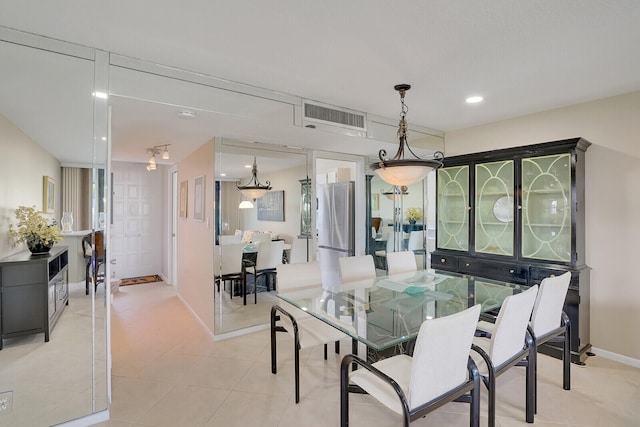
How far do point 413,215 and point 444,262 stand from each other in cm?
120

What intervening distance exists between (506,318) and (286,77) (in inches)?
90.3

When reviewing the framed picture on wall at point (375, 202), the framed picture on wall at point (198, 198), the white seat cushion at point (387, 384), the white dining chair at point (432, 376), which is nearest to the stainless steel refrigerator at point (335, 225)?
the framed picture on wall at point (375, 202)

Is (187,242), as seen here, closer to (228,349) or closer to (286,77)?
(228,349)

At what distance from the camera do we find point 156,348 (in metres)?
3.20

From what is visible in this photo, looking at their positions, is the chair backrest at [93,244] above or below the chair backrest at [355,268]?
above

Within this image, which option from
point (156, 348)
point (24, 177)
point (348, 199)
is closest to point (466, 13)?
point (24, 177)

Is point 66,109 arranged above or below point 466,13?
below

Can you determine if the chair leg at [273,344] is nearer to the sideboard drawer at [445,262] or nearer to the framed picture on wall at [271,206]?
the framed picture on wall at [271,206]

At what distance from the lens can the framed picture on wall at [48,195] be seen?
78.7 inches

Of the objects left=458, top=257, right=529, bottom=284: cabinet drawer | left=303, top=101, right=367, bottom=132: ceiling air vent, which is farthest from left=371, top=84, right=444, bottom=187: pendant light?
left=458, top=257, right=529, bottom=284: cabinet drawer

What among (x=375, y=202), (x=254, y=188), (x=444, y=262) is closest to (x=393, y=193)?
(x=375, y=202)

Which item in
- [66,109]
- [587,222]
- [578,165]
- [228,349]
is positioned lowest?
[228,349]

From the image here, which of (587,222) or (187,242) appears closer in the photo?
(587,222)

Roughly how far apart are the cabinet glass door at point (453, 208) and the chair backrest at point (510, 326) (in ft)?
6.49
